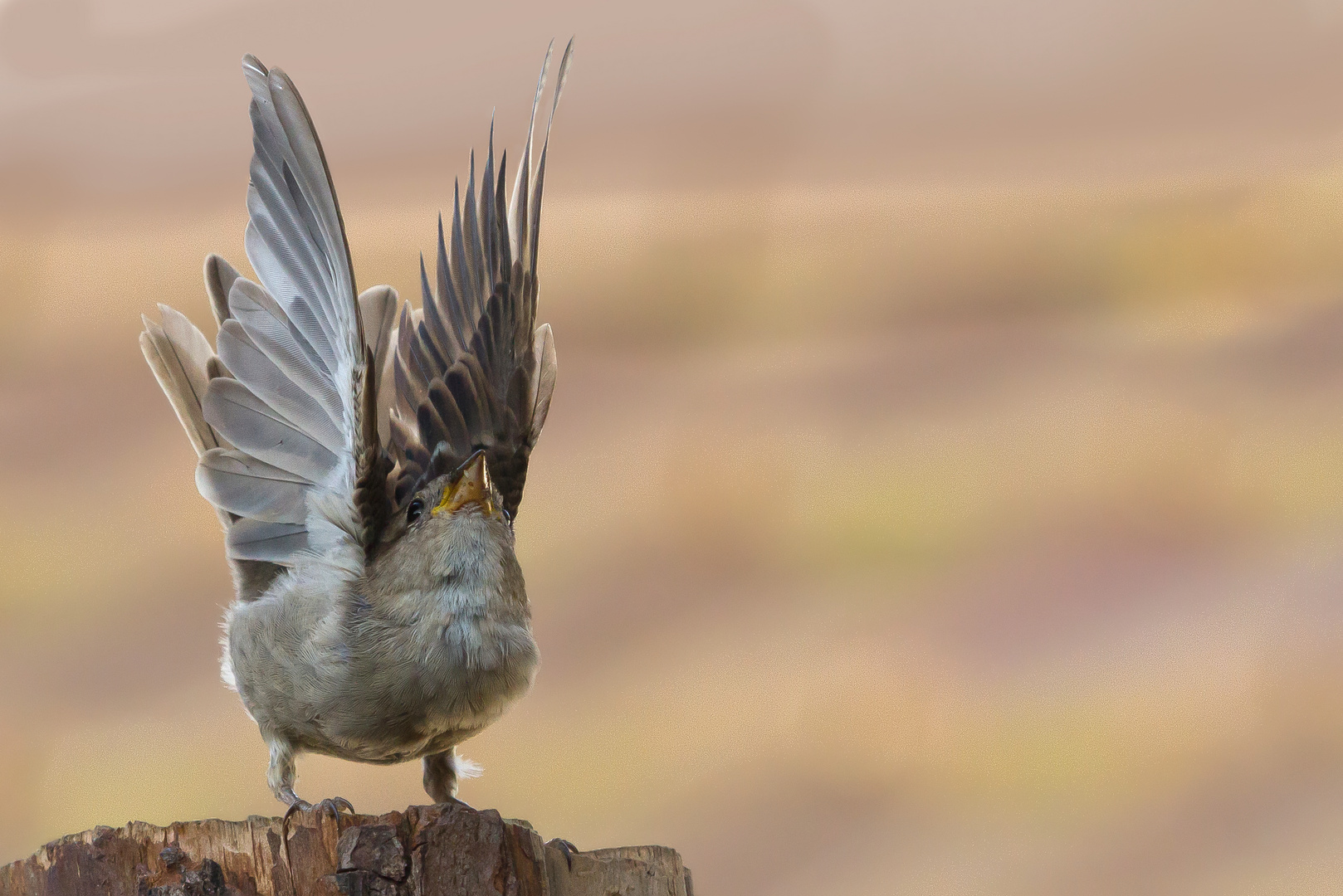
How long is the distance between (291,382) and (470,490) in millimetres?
461

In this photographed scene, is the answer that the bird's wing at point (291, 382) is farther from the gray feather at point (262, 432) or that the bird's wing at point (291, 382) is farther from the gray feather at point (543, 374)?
the gray feather at point (543, 374)

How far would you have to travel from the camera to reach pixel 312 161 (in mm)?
2516

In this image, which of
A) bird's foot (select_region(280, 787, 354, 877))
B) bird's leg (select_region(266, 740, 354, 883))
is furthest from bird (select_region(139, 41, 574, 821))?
bird's foot (select_region(280, 787, 354, 877))

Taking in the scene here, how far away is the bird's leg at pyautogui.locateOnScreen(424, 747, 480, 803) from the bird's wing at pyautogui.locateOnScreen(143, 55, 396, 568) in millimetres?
598

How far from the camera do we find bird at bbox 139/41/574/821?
2.50m

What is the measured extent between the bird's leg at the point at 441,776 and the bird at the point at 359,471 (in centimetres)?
36

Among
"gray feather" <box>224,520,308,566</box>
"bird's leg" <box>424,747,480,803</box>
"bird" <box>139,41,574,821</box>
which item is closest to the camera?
"bird" <box>139,41,574,821</box>

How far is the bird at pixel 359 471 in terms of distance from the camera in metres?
2.50

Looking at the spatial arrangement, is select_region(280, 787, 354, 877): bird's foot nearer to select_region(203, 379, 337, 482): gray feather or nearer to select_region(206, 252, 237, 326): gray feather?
select_region(203, 379, 337, 482): gray feather

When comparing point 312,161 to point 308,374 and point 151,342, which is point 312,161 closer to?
point 308,374

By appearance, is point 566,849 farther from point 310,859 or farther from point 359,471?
point 359,471

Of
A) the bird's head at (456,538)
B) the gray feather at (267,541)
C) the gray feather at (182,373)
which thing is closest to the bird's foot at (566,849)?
the bird's head at (456,538)

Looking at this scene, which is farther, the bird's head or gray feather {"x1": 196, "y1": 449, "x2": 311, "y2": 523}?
gray feather {"x1": 196, "y1": 449, "x2": 311, "y2": 523}

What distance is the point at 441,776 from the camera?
117 inches
